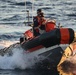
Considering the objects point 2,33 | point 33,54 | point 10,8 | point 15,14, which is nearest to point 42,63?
point 33,54

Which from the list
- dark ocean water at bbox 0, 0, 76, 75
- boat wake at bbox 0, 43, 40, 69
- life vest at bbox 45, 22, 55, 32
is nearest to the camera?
life vest at bbox 45, 22, 55, 32

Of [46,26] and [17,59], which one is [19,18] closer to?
[17,59]

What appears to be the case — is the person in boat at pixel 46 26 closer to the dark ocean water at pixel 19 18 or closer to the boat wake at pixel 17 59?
the boat wake at pixel 17 59

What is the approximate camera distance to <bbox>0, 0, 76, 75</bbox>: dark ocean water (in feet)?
48.9

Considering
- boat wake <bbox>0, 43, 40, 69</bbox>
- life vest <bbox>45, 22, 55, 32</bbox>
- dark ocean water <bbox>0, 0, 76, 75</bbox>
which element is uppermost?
life vest <bbox>45, 22, 55, 32</bbox>

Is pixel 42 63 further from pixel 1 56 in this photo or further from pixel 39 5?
pixel 39 5

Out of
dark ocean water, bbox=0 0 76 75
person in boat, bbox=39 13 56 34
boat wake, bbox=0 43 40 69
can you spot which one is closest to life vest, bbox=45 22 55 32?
person in boat, bbox=39 13 56 34

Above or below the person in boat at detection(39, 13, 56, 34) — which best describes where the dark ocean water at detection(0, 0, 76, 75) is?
below

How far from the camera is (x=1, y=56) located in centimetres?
1548

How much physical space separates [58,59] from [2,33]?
815 cm

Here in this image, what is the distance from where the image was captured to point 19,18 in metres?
26.7

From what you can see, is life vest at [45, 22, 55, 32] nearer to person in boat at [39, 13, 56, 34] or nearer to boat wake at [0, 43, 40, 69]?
person in boat at [39, 13, 56, 34]

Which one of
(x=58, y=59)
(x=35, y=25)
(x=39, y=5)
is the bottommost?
(x=39, y=5)

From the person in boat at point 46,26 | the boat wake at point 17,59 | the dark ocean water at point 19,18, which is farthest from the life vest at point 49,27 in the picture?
the dark ocean water at point 19,18
